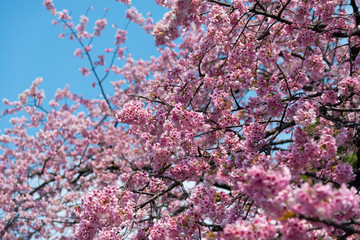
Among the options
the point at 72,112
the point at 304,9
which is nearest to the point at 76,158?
the point at 72,112

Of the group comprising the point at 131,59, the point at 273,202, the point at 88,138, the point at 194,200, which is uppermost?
the point at 131,59

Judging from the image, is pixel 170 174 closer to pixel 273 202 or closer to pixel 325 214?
pixel 273 202

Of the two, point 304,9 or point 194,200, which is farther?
point 304,9

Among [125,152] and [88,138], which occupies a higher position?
[88,138]

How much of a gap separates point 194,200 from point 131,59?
1270cm

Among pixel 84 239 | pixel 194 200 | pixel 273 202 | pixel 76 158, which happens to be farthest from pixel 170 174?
pixel 76 158

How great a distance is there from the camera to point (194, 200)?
3.79 m

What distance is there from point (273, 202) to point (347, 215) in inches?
34.0

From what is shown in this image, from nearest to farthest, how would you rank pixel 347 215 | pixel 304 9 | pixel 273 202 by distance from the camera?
pixel 273 202 → pixel 347 215 → pixel 304 9

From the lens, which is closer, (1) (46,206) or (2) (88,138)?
(1) (46,206)

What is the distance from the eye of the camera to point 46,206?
10773 mm

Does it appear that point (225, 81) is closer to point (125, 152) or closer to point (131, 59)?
point (125, 152)

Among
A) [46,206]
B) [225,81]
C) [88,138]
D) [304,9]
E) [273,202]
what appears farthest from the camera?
[88,138]

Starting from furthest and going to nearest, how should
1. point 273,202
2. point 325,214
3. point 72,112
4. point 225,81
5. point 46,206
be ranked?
point 72,112, point 46,206, point 225,81, point 273,202, point 325,214
